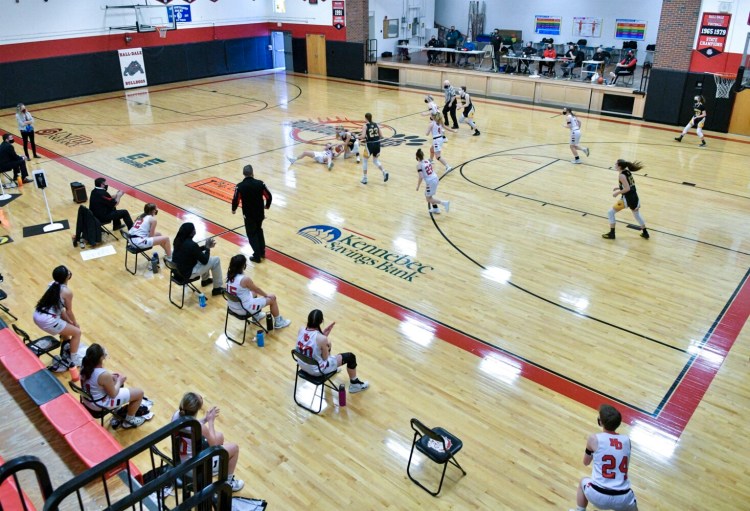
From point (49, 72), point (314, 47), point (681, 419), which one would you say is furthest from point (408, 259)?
point (314, 47)

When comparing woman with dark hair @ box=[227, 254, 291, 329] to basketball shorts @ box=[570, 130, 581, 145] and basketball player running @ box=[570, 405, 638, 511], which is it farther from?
basketball shorts @ box=[570, 130, 581, 145]

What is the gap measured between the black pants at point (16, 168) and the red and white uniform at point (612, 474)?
1449 centimetres

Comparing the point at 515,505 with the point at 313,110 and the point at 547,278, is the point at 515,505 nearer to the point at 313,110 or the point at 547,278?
the point at 547,278

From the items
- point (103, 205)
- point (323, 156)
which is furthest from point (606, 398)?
point (323, 156)

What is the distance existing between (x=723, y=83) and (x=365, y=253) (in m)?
16.0

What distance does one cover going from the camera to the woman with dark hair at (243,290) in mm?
7770

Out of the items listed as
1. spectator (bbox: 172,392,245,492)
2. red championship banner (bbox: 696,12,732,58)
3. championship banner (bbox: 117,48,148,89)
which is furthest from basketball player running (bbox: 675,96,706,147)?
championship banner (bbox: 117,48,148,89)

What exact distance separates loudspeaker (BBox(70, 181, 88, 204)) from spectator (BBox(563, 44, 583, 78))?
20.8 meters

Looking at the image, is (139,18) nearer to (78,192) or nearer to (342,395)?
(78,192)

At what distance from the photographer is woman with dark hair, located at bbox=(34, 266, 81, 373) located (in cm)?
730

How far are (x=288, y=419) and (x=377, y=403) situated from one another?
1.10m

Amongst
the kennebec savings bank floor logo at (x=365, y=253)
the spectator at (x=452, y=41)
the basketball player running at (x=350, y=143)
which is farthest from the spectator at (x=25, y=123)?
the spectator at (x=452, y=41)

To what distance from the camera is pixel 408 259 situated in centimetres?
1067

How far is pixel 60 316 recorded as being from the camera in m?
7.42
